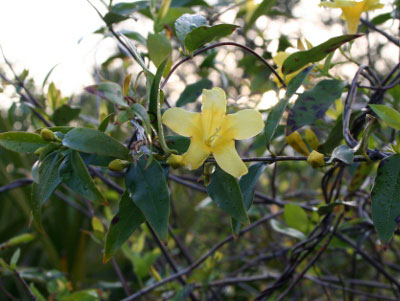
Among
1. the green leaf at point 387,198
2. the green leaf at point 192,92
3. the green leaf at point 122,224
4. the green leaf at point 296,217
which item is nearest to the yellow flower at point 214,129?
the green leaf at point 122,224

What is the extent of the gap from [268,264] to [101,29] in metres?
1.63

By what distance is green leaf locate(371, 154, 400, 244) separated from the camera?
61 centimetres

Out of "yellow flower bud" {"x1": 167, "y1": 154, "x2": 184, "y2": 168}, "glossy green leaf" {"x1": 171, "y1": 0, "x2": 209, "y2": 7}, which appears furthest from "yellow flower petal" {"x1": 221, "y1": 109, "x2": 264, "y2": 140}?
"glossy green leaf" {"x1": 171, "y1": 0, "x2": 209, "y2": 7}

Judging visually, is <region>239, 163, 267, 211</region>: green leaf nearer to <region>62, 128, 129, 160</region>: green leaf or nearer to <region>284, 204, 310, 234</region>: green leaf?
<region>62, 128, 129, 160</region>: green leaf

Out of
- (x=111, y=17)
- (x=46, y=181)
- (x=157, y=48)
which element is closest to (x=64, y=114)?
(x=111, y=17)

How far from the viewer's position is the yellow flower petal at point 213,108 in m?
0.68

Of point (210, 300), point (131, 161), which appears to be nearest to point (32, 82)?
point (131, 161)

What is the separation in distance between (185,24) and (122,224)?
0.39 metres

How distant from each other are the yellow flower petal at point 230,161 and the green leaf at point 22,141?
289mm

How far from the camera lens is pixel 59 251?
2457mm

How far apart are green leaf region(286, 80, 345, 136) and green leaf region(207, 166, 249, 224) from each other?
17 cm

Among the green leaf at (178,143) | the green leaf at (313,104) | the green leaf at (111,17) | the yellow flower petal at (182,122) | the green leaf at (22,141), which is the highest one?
the green leaf at (111,17)

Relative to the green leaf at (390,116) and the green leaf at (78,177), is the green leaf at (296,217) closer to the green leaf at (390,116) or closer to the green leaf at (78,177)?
the green leaf at (390,116)

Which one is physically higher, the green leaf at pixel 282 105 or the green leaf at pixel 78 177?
the green leaf at pixel 78 177
